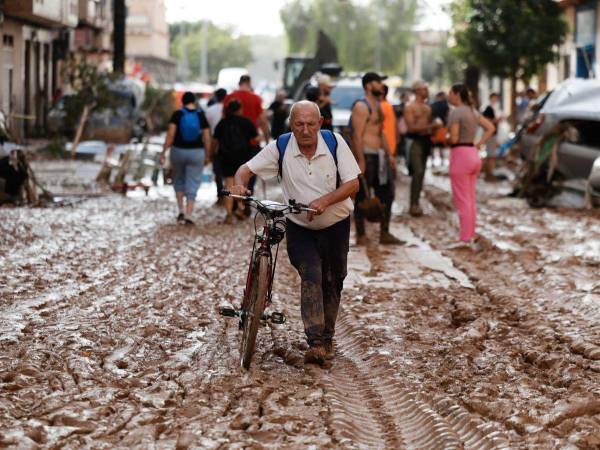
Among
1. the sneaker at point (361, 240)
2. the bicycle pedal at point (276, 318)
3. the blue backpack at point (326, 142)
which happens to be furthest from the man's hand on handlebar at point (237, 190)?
the sneaker at point (361, 240)

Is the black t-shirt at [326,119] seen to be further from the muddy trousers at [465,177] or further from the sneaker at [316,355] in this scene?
the sneaker at [316,355]

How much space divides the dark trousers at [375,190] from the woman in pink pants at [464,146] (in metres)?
0.68

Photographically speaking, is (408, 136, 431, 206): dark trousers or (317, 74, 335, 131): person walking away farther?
(408, 136, 431, 206): dark trousers

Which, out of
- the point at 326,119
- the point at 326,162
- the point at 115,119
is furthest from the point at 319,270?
the point at 115,119

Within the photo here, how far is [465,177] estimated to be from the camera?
1507 cm

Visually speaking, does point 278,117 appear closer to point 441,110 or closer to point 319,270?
point 441,110

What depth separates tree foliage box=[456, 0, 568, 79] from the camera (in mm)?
41562

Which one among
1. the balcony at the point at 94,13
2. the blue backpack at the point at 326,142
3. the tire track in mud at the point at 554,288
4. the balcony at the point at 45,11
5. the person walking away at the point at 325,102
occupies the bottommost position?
the tire track in mud at the point at 554,288

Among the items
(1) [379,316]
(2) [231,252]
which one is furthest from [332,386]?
(2) [231,252]

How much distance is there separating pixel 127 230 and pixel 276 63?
3870 centimetres

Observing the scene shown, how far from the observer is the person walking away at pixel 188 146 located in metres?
17.5

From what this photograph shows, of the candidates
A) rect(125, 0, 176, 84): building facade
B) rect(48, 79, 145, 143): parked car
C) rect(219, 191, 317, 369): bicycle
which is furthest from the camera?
rect(125, 0, 176, 84): building facade

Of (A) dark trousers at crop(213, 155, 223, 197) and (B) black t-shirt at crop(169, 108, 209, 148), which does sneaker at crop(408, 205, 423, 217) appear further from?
(B) black t-shirt at crop(169, 108, 209, 148)

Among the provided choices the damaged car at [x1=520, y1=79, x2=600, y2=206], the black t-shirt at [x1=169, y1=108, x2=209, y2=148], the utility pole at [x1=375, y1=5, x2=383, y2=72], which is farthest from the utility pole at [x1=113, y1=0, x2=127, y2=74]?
the utility pole at [x1=375, y1=5, x2=383, y2=72]
